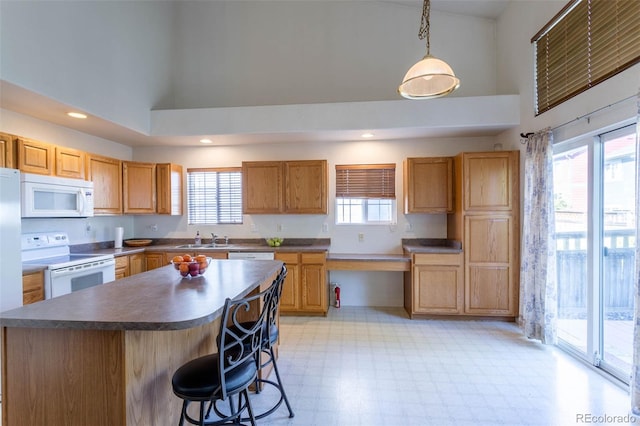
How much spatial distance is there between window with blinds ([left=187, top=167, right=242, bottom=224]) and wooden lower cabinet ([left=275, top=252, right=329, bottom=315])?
4.38 ft

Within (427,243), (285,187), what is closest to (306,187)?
(285,187)

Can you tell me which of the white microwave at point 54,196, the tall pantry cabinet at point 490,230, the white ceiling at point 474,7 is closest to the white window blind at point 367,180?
the tall pantry cabinet at point 490,230

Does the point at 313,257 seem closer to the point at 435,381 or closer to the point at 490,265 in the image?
the point at 435,381

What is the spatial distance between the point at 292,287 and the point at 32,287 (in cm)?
261

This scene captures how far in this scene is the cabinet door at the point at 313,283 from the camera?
393 centimetres

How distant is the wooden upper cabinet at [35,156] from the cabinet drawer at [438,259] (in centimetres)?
428

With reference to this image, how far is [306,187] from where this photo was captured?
4250 millimetres

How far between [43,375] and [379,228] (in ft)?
12.6

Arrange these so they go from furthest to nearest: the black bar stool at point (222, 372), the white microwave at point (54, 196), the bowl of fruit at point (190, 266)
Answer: the white microwave at point (54, 196) → the bowl of fruit at point (190, 266) → the black bar stool at point (222, 372)

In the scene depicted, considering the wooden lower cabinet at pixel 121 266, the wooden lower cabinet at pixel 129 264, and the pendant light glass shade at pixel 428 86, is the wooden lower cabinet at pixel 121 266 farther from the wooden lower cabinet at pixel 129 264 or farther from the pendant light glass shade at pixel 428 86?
the pendant light glass shade at pixel 428 86

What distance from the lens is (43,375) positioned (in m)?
1.32

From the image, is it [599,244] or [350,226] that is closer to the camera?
[599,244]

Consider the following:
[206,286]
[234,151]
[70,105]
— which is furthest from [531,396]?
[70,105]

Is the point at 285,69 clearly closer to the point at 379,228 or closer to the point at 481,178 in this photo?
the point at 379,228
